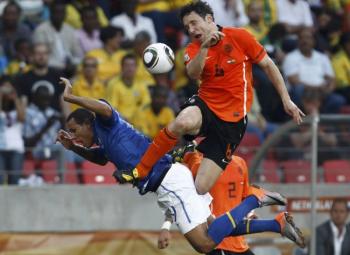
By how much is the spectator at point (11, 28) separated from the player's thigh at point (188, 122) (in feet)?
18.5

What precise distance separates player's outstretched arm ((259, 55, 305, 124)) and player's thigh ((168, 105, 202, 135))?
75 cm

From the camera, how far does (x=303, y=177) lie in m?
16.9

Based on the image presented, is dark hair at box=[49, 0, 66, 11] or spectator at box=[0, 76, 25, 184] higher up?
dark hair at box=[49, 0, 66, 11]

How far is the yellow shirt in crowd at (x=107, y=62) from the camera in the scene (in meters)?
18.5

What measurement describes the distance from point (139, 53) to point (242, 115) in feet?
18.4

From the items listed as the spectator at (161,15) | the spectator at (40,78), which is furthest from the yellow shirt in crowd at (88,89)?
the spectator at (161,15)

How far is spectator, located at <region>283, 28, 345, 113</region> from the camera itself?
1923 centimetres

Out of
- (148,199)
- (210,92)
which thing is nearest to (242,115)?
(210,92)

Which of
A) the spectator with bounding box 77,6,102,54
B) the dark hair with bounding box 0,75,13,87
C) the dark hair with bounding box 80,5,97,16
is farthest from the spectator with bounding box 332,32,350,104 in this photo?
the dark hair with bounding box 0,75,13,87

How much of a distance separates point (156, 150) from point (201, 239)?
975mm

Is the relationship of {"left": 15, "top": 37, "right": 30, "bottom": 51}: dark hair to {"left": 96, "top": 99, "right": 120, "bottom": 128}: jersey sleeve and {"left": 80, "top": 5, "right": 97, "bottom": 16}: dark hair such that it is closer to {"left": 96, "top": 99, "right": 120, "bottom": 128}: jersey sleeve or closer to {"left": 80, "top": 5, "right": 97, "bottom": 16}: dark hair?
{"left": 80, "top": 5, "right": 97, "bottom": 16}: dark hair

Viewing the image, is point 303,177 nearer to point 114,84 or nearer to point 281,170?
point 281,170

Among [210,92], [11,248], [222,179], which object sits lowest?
[11,248]

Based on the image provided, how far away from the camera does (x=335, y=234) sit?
1667 centimetres
